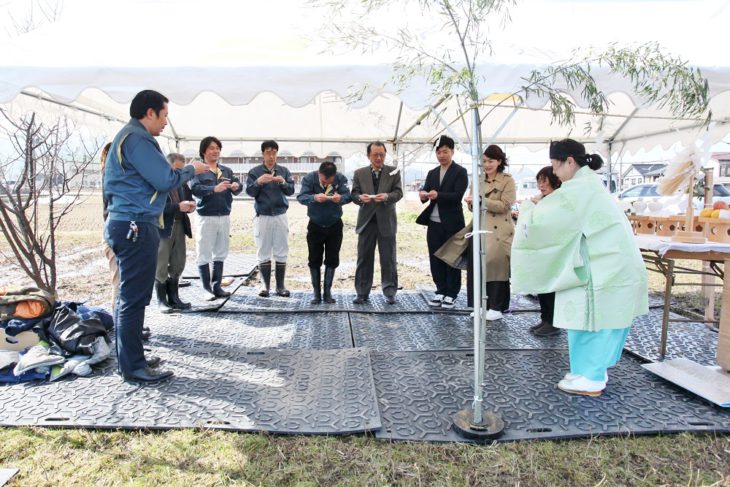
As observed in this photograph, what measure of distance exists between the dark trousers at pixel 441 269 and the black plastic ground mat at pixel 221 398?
5.72 feet

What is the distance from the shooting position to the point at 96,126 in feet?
17.3

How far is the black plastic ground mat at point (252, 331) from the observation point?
381 centimetres

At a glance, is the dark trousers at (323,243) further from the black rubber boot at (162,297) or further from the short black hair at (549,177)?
the short black hair at (549,177)

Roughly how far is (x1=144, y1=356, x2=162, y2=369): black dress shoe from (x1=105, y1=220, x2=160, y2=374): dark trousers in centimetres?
23

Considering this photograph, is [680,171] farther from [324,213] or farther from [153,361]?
[153,361]

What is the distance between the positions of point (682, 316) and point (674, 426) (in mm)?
2759

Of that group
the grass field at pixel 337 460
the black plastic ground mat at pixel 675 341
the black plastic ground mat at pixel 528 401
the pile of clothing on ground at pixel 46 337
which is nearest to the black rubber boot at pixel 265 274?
the pile of clothing on ground at pixel 46 337

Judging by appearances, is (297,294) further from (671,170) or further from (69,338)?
(671,170)

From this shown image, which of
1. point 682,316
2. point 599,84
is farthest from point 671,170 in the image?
point 682,316

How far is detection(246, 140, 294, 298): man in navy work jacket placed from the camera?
5051mm

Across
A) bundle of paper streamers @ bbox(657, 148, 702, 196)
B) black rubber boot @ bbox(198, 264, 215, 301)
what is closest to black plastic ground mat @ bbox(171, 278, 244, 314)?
black rubber boot @ bbox(198, 264, 215, 301)

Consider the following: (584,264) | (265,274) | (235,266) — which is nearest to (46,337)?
(265,274)

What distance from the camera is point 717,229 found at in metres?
3.52

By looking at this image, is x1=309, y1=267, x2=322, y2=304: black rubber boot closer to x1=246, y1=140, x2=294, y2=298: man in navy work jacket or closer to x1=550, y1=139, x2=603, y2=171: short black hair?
x1=246, y1=140, x2=294, y2=298: man in navy work jacket
